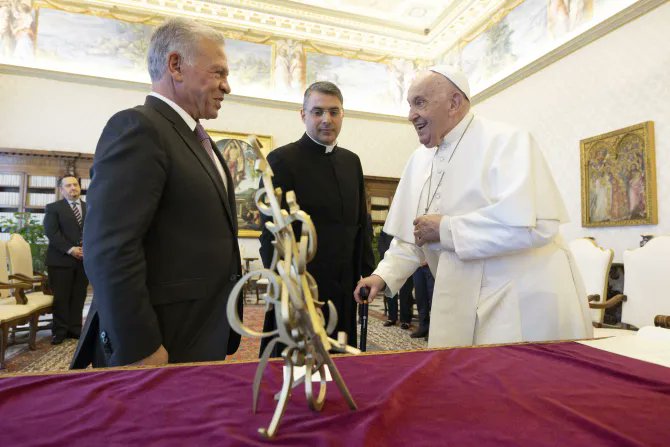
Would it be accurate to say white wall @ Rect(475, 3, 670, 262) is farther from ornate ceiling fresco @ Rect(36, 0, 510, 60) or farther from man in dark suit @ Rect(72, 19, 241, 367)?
man in dark suit @ Rect(72, 19, 241, 367)

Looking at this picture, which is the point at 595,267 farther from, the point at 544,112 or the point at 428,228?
the point at 544,112

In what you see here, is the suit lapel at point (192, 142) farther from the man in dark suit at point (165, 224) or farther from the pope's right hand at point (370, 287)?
the pope's right hand at point (370, 287)

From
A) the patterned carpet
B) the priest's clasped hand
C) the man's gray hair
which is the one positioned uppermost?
the man's gray hair

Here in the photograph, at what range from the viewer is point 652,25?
21.0ft

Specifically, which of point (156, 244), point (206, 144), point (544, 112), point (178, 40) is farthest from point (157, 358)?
point (544, 112)

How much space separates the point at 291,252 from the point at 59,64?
12.0 metres

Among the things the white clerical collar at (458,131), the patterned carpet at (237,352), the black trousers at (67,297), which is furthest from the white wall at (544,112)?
the white clerical collar at (458,131)

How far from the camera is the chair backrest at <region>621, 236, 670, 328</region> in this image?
12.9 feet

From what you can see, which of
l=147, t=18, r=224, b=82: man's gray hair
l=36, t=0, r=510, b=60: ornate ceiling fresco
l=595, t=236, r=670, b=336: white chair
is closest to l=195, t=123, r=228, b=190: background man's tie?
l=147, t=18, r=224, b=82: man's gray hair

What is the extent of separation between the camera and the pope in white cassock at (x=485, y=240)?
193 cm

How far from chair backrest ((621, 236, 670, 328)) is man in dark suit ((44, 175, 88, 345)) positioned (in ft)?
21.1

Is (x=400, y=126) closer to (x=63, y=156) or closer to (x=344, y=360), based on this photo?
(x=63, y=156)

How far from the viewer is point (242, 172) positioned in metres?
11.3

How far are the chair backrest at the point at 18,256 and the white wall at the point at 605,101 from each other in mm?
8509
